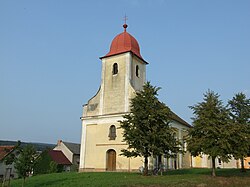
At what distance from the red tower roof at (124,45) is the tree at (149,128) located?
11.4 m

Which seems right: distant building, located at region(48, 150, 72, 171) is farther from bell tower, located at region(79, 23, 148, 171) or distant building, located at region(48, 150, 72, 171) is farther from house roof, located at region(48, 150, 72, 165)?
bell tower, located at region(79, 23, 148, 171)

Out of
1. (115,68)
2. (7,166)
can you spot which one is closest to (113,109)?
(115,68)

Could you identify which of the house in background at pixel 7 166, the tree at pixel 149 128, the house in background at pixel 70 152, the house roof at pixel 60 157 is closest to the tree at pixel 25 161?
the house in background at pixel 7 166

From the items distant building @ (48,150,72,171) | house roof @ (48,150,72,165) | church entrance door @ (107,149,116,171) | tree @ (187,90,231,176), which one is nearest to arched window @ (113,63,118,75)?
church entrance door @ (107,149,116,171)

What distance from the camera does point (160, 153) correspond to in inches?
849

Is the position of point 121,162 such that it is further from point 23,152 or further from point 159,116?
point 23,152

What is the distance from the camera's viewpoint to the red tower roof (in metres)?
33.1

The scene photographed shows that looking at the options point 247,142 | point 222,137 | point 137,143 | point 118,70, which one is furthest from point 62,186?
point 118,70

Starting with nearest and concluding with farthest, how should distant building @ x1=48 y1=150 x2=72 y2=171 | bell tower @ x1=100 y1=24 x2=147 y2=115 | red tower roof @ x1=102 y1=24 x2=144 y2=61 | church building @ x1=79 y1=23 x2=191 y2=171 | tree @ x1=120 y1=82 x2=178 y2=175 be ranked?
1. tree @ x1=120 y1=82 x2=178 y2=175
2. church building @ x1=79 y1=23 x2=191 y2=171
3. bell tower @ x1=100 y1=24 x2=147 y2=115
4. red tower roof @ x1=102 y1=24 x2=144 y2=61
5. distant building @ x1=48 y1=150 x2=72 y2=171

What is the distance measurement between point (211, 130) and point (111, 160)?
43.8 feet

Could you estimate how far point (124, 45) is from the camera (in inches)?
1310

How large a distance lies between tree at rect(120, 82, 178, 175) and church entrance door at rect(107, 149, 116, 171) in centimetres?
763

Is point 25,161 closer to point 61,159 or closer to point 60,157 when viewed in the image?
point 61,159

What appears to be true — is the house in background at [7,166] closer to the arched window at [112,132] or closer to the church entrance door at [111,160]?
the church entrance door at [111,160]
